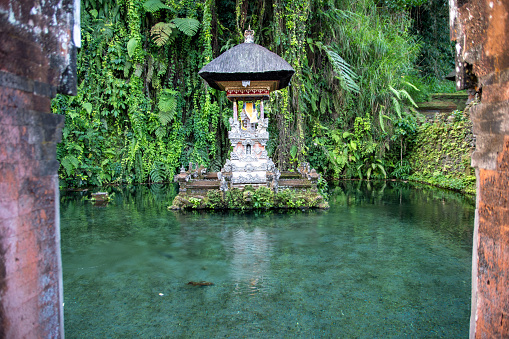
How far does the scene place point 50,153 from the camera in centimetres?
215

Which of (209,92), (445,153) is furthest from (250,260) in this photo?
(445,153)

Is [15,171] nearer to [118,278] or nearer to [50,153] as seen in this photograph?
[50,153]

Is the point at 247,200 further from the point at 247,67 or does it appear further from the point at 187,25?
the point at 187,25

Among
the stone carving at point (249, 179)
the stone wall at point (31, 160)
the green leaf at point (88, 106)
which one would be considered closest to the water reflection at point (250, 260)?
the stone wall at point (31, 160)

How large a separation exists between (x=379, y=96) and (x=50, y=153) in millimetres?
10352

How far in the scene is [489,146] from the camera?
2.10 metres

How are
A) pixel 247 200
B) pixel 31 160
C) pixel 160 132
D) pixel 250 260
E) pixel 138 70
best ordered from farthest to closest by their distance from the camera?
pixel 160 132
pixel 138 70
pixel 247 200
pixel 250 260
pixel 31 160

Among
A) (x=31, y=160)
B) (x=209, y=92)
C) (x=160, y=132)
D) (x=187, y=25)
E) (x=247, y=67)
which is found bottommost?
(x=31, y=160)

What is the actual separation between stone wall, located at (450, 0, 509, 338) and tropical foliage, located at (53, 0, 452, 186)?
7.58 metres

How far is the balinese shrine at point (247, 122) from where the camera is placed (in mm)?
6770

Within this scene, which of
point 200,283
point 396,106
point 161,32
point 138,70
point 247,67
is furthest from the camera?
point 396,106

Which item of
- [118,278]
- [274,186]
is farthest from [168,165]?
[118,278]

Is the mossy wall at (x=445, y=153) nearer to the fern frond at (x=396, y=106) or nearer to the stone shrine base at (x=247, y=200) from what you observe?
the fern frond at (x=396, y=106)

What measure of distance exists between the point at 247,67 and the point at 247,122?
1317mm
